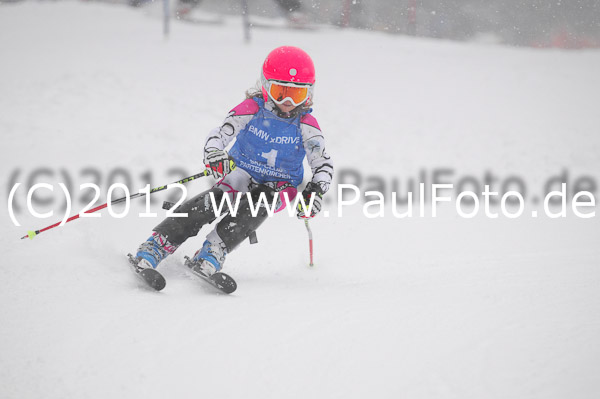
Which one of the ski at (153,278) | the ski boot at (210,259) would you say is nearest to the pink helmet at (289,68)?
the ski boot at (210,259)

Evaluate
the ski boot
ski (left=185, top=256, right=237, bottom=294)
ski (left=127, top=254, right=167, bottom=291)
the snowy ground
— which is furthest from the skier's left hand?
ski (left=127, top=254, right=167, bottom=291)

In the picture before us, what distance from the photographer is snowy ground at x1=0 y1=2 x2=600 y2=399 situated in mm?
2314

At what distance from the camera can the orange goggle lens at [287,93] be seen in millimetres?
3707

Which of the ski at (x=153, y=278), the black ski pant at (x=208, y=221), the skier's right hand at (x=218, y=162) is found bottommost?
the ski at (x=153, y=278)

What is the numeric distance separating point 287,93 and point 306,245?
1.68 meters

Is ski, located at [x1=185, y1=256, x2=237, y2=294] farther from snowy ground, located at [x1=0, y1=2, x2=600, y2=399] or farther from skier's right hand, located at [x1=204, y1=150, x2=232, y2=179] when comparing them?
skier's right hand, located at [x1=204, y1=150, x2=232, y2=179]

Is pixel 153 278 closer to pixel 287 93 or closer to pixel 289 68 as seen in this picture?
pixel 287 93

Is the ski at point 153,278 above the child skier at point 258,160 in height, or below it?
below

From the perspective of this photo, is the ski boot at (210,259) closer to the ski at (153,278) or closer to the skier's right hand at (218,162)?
the ski at (153,278)

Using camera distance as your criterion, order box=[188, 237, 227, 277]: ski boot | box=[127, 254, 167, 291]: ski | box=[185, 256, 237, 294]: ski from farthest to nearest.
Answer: box=[188, 237, 227, 277]: ski boot, box=[185, 256, 237, 294]: ski, box=[127, 254, 167, 291]: ski

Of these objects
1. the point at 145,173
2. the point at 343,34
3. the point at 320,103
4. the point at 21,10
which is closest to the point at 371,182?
the point at 320,103

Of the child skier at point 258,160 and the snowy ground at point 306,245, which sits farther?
the child skier at point 258,160

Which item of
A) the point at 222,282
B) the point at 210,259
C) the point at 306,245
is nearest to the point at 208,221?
the point at 210,259

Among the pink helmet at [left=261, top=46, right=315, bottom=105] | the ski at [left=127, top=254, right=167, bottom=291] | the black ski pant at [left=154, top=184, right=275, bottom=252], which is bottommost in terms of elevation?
the ski at [left=127, top=254, right=167, bottom=291]
